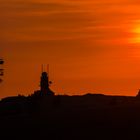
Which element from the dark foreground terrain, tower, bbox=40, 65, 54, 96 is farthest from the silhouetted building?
the dark foreground terrain

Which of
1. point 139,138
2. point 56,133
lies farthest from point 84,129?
point 139,138

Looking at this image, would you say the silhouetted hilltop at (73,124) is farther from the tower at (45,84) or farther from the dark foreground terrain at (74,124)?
the tower at (45,84)

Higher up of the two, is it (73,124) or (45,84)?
(45,84)

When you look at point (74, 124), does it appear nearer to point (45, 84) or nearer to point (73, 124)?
point (73, 124)

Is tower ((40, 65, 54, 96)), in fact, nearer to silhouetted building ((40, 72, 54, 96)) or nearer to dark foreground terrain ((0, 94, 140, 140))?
silhouetted building ((40, 72, 54, 96))

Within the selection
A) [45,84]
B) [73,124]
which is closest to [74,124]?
[73,124]

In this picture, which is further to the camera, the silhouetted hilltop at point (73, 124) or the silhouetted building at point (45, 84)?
the silhouetted building at point (45, 84)

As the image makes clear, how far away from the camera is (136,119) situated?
107m

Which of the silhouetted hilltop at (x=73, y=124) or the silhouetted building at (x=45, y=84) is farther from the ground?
the silhouetted building at (x=45, y=84)

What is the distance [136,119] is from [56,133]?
11.8 metres

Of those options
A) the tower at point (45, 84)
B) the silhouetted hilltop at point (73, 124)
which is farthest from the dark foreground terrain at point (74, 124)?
the tower at point (45, 84)

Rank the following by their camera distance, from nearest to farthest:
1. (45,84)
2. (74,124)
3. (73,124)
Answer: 1. (74,124)
2. (73,124)
3. (45,84)

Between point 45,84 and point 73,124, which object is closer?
point 73,124

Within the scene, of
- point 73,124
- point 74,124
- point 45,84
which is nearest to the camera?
point 74,124
